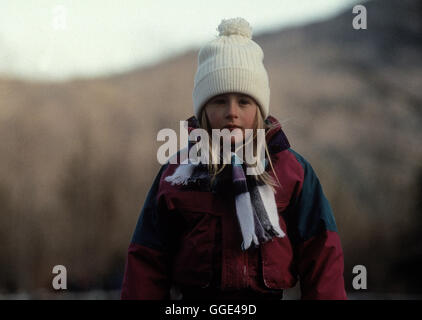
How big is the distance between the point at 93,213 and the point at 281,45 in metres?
3.07

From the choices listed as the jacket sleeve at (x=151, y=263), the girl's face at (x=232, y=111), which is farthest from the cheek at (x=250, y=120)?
the jacket sleeve at (x=151, y=263)

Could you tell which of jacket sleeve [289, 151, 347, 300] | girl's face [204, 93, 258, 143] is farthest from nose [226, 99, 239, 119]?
jacket sleeve [289, 151, 347, 300]

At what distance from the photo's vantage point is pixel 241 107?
4.70 ft

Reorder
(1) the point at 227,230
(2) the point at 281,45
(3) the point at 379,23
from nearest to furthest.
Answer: (1) the point at 227,230 < (2) the point at 281,45 < (3) the point at 379,23

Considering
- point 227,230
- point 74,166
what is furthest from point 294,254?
point 74,166

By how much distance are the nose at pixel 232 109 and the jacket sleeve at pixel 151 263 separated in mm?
278

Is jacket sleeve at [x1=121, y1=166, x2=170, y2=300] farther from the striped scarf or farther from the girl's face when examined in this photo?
the girl's face

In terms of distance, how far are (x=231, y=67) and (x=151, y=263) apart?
0.54 m

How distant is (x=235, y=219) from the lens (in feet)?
4.42

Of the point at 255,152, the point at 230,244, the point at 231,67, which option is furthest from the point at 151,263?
the point at 231,67

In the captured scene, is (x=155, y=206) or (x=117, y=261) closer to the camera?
(x=155, y=206)

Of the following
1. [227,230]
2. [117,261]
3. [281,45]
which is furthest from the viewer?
[281,45]
